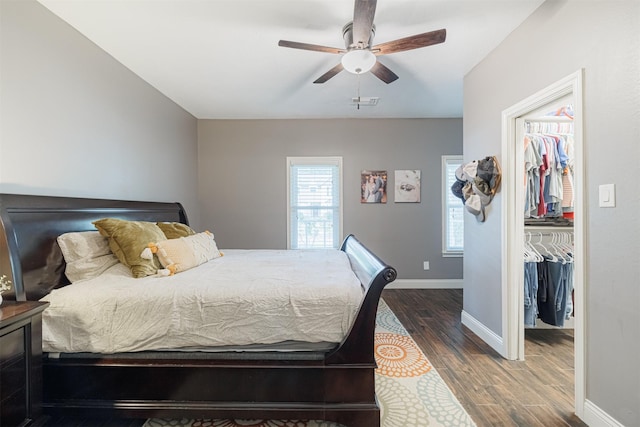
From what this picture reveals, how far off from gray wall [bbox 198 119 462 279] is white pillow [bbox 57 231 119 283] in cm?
239

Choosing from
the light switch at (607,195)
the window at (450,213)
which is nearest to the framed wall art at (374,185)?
the window at (450,213)

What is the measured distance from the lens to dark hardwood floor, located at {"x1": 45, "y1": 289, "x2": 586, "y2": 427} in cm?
161

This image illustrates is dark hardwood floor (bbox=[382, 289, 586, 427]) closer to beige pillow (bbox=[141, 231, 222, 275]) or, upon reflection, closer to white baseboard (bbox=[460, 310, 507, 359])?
white baseboard (bbox=[460, 310, 507, 359])

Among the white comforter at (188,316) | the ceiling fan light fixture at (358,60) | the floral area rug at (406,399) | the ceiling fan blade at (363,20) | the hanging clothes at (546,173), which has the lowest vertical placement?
the floral area rug at (406,399)

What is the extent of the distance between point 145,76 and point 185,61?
2.04 ft

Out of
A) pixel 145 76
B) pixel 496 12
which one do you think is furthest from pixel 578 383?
pixel 145 76

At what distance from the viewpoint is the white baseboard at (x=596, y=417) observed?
1422mm

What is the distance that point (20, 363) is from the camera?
3.84 ft

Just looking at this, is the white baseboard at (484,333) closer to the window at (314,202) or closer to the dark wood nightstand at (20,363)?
the window at (314,202)

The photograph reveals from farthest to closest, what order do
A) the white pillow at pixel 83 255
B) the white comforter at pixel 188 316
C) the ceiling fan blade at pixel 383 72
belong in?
the ceiling fan blade at pixel 383 72
the white pillow at pixel 83 255
the white comforter at pixel 188 316

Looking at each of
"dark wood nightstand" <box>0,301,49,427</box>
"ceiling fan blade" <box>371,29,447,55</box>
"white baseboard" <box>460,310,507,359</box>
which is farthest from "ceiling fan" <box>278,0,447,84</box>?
"white baseboard" <box>460,310,507,359</box>

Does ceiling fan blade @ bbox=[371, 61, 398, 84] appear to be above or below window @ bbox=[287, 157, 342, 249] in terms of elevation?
above

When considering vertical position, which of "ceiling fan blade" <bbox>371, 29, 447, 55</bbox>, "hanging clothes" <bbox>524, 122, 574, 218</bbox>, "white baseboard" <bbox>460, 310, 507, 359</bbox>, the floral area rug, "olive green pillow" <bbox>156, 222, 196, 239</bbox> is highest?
"ceiling fan blade" <bbox>371, 29, 447, 55</bbox>

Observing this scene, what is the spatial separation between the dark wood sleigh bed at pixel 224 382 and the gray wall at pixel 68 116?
0.41 meters
